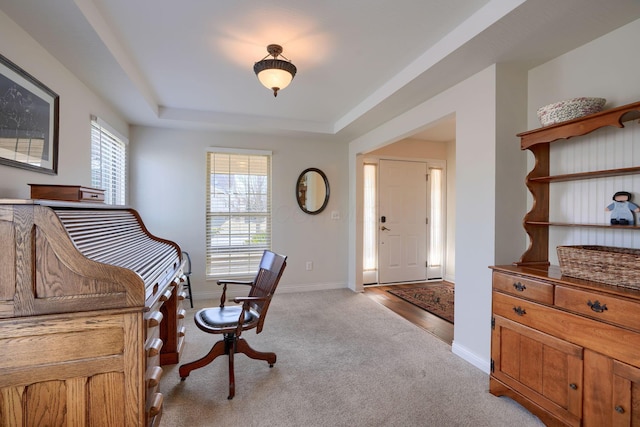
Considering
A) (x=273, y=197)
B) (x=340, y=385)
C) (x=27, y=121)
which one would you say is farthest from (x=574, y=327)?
(x=273, y=197)

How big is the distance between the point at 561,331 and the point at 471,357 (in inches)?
37.7

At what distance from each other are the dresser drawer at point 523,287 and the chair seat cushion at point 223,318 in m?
1.69

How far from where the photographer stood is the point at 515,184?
2.25 meters

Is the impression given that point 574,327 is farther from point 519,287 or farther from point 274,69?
point 274,69

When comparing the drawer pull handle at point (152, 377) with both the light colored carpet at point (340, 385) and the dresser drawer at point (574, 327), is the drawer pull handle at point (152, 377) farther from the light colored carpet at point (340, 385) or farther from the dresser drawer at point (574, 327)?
the dresser drawer at point (574, 327)

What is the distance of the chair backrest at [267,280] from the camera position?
2104 millimetres

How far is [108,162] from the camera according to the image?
10.6ft

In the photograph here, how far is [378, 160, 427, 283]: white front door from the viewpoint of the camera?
4.91 meters

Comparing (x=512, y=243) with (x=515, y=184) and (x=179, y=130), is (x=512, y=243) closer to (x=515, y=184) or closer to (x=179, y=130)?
(x=515, y=184)

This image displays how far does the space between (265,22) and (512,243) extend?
7.73 feet

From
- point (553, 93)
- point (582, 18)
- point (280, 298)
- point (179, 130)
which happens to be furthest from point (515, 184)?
point (179, 130)

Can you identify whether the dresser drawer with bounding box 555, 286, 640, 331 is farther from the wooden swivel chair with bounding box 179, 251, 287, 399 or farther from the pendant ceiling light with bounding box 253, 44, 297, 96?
the pendant ceiling light with bounding box 253, 44, 297, 96

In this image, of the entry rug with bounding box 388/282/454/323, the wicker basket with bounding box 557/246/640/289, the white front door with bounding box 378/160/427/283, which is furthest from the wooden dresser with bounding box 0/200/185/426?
the white front door with bounding box 378/160/427/283

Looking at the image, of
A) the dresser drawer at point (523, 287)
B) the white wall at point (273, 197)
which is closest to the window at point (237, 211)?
the white wall at point (273, 197)
